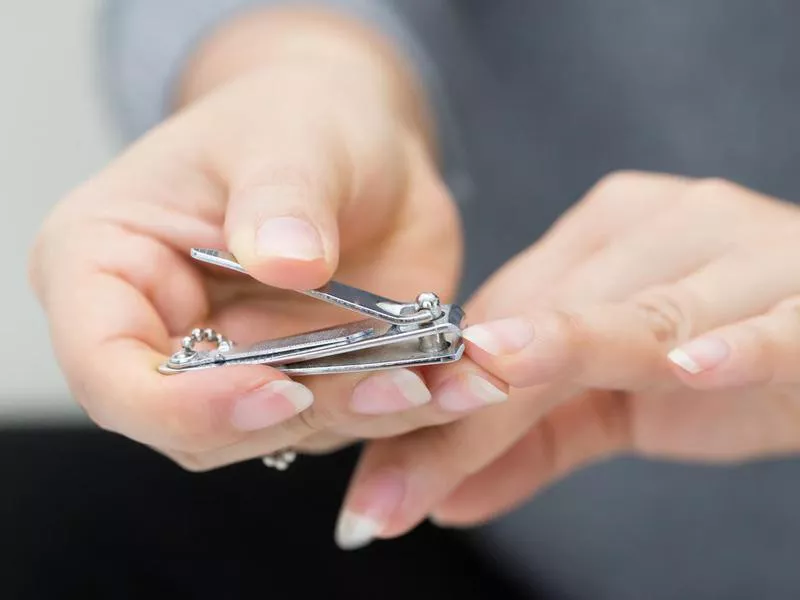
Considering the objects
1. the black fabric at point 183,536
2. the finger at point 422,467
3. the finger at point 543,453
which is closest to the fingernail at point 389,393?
the finger at point 422,467

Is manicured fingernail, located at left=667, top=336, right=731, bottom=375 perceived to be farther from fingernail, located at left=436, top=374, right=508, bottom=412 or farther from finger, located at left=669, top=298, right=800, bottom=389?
fingernail, located at left=436, top=374, right=508, bottom=412

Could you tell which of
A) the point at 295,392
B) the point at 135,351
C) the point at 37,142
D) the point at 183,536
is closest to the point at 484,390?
the point at 295,392

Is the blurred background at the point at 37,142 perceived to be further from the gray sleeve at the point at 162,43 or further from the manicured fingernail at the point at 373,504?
the manicured fingernail at the point at 373,504

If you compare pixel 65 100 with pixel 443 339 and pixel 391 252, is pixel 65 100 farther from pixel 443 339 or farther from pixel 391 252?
pixel 443 339

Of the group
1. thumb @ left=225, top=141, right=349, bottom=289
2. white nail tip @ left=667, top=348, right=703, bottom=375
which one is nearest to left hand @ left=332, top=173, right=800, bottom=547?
white nail tip @ left=667, top=348, right=703, bottom=375

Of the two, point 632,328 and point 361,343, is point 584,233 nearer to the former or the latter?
point 632,328

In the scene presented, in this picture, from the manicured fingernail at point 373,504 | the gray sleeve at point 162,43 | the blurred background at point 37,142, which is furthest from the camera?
the blurred background at point 37,142
